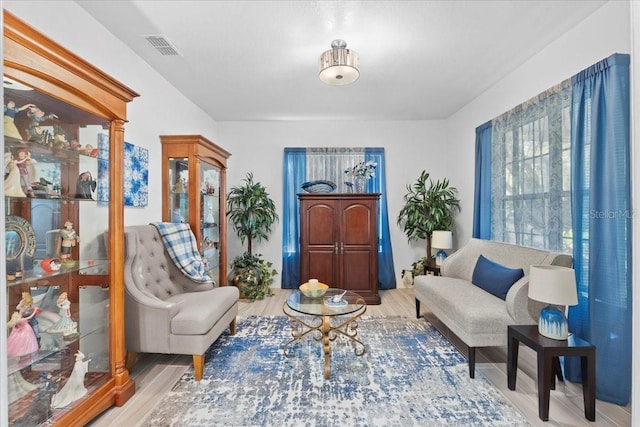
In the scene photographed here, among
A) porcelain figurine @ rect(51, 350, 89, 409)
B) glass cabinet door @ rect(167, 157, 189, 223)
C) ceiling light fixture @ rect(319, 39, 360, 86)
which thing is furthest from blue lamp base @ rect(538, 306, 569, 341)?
glass cabinet door @ rect(167, 157, 189, 223)

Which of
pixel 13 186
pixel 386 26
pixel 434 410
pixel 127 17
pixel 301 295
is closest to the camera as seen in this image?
pixel 13 186

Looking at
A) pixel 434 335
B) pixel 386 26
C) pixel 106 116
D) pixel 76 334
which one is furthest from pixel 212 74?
pixel 434 335

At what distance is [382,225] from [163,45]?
11.9 feet

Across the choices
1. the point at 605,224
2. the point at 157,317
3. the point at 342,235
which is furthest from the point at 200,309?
the point at 605,224

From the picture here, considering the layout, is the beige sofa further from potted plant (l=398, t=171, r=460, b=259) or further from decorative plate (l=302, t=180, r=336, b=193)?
decorative plate (l=302, t=180, r=336, b=193)

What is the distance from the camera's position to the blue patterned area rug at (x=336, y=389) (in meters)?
1.94

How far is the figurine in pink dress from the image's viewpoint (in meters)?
1.51

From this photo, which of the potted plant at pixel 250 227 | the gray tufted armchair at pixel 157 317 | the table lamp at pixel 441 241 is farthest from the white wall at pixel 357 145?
the gray tufted armchair at pixel 157 317

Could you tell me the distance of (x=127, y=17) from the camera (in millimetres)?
2324

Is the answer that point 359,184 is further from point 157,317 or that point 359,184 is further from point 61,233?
point 61,233

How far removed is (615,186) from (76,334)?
3.46m

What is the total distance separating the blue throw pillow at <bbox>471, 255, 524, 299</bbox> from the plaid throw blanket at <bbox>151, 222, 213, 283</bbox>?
2.62 m

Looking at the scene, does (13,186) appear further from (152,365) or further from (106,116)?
(152,365)

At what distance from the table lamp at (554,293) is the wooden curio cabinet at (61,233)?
8.91ft
